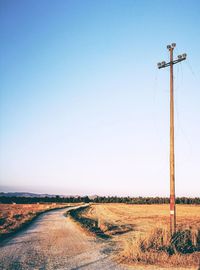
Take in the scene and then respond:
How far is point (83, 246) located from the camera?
1221cm

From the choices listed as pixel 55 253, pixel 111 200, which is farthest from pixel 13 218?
pixel 111 200

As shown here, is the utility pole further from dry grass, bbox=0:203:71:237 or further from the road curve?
dry grass, bbox=0:203:71:237

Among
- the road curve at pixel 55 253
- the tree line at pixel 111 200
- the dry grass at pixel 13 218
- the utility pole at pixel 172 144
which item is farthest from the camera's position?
the tree line at pixel 111 200

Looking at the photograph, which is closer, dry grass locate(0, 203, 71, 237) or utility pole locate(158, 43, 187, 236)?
utility pole locate(158, 43, 187, 236)

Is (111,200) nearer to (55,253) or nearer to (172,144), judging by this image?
(172,144)

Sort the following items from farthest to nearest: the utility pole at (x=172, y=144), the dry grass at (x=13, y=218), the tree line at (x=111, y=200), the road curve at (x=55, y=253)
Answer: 1. the tree line at (x=111, y=200)
2. the dry grass at (x=13, y=218)
3. the utility pole at (x=172, y=144)
4. the road curve at (x=55, y=253)

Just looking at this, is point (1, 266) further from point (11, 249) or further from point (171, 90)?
point (171, 90)

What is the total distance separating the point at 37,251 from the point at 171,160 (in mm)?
7440

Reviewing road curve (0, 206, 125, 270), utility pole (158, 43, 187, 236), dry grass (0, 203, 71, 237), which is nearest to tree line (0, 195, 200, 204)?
dry grass (0, 203, 71, 237)

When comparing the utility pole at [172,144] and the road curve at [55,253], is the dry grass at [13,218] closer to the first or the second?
the road curve at [55,253]

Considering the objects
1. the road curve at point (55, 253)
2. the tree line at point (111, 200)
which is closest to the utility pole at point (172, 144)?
the road curve at point (55, 253)

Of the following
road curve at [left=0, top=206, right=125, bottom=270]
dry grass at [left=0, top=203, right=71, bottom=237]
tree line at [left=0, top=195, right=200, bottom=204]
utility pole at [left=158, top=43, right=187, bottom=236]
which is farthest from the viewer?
tree line at [left=0, top=195, right=200, bottom=204]

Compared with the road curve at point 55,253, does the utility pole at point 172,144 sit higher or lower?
higher

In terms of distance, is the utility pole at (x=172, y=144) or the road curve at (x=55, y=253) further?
the utility pole at (x=172, y=144)
